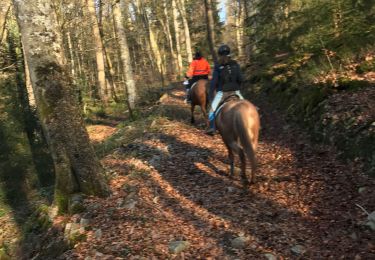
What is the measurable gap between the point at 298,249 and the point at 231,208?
1.87 m

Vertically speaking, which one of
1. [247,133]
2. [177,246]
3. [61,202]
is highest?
[247,133]

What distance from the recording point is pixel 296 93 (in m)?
13.0

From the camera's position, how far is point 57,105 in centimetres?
782

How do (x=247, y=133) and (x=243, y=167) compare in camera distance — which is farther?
(x=243, y=167)

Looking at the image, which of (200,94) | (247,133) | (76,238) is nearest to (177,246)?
(76,238)

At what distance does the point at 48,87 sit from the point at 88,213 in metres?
2.58

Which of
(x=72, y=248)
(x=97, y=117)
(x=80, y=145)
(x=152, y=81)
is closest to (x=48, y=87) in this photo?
(x=80, y=145)

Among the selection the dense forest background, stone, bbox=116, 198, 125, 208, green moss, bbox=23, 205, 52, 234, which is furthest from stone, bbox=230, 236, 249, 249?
green moss, bbox=23, 205, 52, 234

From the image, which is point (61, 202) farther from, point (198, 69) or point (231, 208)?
point (198, 69)

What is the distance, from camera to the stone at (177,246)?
20.8ft

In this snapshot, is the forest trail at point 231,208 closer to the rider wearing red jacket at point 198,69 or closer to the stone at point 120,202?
the stone at point 120,202

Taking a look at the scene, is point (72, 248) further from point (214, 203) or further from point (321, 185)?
point (321, 185)

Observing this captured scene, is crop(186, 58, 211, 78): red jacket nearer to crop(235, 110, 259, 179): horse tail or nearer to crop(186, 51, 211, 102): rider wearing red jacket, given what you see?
crop(186, 51, 211, 102): rider wearing red jacket

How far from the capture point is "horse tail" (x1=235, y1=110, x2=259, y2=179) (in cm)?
822
